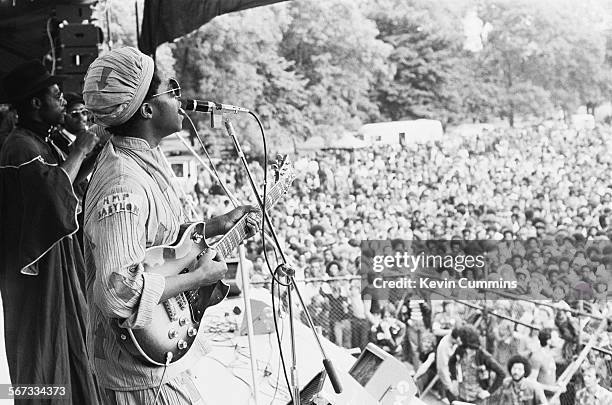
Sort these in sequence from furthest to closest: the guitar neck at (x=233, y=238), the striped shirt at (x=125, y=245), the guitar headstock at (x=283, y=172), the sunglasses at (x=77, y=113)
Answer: the sunglasses at (x=77, y=113) < the guitar headstock at (x=283, y=172) < the guitar neck at (x=233, y=238) < the striped shirt at (x=125, y=245)

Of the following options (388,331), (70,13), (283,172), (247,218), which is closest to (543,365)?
(388,331)

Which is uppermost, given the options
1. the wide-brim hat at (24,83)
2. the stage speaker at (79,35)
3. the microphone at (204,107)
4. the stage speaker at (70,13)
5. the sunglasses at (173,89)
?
the stage speaker at (70,13)

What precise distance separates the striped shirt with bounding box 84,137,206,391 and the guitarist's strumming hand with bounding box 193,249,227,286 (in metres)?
0.07

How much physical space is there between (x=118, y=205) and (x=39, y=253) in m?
1.03

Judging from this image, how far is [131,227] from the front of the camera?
1.11 metres

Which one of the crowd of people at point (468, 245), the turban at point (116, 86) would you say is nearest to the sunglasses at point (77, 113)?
the crowd of people at point (468, 245)

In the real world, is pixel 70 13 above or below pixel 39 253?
above

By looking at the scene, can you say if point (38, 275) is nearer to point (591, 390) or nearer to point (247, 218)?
point (247, 218)

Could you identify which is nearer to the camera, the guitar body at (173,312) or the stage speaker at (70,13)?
the guitar body at (173,312)

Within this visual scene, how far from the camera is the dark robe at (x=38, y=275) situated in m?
2.04

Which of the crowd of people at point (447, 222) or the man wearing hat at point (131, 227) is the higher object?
the man wearing hat at point (131, 227)

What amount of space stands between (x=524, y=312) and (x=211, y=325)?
3.83 metres

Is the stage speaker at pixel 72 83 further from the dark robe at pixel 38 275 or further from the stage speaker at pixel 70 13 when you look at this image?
Result: the dark robe at pixel 38 275

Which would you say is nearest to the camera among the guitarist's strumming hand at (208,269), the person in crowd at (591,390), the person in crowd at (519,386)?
the guitarist's strumming hand at (208,269)
